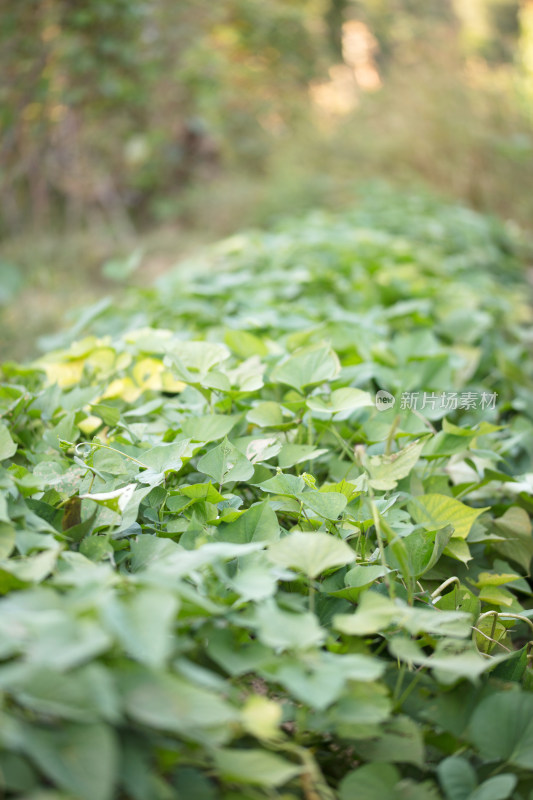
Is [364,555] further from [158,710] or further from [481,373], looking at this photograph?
[481,373]

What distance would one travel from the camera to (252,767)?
458 millimetres

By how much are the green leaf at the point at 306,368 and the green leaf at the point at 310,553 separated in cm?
36

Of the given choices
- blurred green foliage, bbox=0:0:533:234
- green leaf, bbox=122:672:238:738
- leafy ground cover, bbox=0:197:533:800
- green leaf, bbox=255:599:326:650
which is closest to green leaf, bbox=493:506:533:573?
leafy ground cover, bbox=0:197:533:800

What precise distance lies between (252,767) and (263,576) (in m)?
0.14

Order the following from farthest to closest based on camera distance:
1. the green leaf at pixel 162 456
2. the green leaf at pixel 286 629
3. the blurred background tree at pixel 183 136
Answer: the blurred background tree at pixel 183 136 < the green leaf at pixel 162 456 < the green leaf at pixel 286 629

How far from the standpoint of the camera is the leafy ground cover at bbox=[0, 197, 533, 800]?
17.2 inches

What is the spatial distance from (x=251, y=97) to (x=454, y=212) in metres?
4.51

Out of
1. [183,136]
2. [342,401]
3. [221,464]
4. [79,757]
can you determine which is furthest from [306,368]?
[183,136]

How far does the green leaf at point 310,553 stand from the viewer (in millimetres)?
593

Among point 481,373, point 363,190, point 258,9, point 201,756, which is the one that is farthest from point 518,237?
point 258,9

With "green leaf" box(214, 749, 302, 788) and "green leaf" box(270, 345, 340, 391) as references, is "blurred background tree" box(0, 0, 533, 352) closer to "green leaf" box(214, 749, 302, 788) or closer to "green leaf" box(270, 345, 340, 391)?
"green leaf" box(270, 345, 340, 391)

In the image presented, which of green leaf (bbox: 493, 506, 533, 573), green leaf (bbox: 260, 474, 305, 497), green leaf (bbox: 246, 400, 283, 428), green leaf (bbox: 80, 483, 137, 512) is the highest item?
green leaf (bbox: 80, 483, 137, 512)

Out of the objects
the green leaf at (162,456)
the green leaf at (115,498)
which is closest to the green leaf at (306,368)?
the green leaf at (162,456)

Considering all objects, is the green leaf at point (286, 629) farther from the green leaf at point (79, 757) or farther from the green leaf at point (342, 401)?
the green leaf at point (342, 401)
